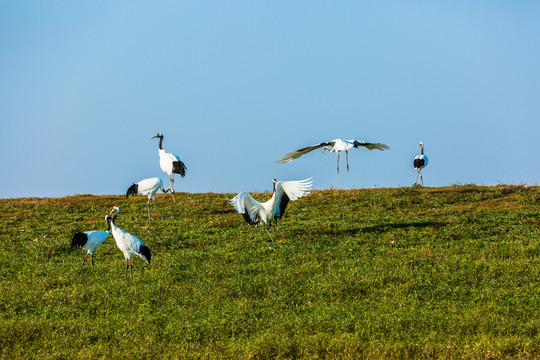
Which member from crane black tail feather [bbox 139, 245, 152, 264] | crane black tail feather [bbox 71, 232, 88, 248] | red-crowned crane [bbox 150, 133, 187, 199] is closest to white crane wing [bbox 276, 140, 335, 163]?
crane black tail feather [bbox 139, 245, 152, 264]

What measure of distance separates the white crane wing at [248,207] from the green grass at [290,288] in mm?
683

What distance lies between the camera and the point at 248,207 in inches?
664

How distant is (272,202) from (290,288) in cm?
506

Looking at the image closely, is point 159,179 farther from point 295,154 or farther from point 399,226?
point 399,226

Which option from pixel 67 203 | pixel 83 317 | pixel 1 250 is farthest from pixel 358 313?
pixel 67 203

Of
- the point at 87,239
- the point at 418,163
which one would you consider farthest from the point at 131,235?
the point at 418,163

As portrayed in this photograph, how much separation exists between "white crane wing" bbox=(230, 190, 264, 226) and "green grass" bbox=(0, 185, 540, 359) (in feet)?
2.24

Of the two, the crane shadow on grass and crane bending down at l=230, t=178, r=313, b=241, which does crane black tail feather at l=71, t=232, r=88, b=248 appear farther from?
the crane shadow on grass

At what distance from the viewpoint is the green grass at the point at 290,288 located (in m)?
8.98

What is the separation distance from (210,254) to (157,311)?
4.69 metres

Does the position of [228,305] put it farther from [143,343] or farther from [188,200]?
Result: [188,200]

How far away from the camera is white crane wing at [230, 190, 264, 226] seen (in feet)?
53.7

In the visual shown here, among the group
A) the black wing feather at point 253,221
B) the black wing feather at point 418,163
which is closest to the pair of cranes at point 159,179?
the black wing feather at point 253,221

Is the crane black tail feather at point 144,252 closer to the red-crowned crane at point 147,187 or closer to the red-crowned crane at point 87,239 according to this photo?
the red-crowned crane at point 87,239
